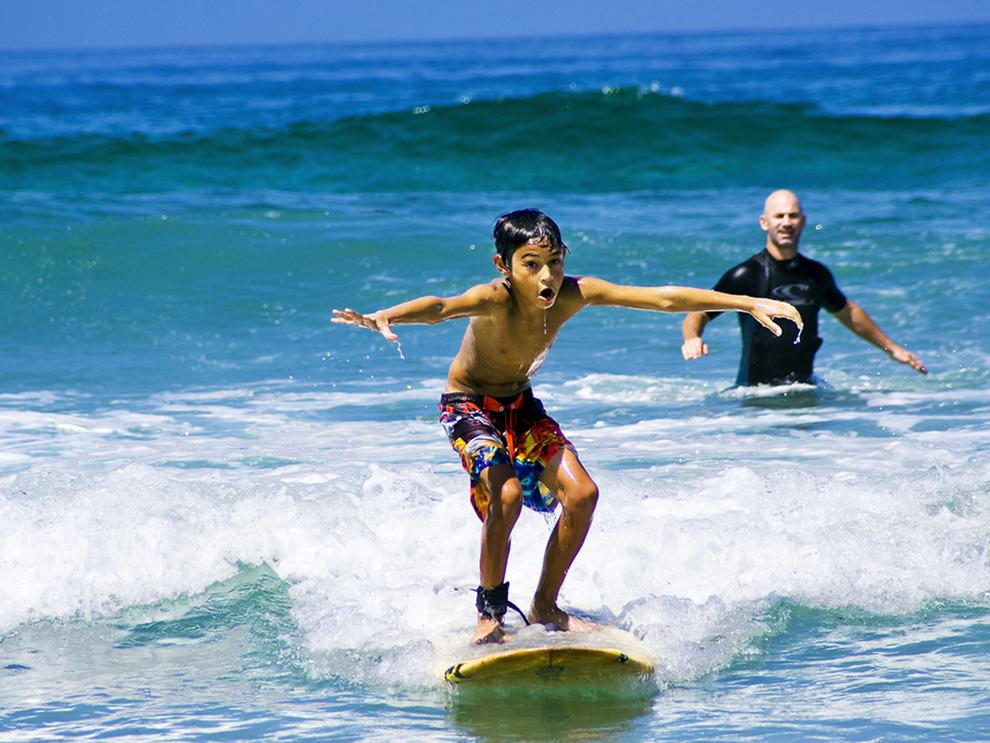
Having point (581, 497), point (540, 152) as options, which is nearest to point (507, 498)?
point (581, 497)

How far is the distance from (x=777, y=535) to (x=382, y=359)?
4.87 meters

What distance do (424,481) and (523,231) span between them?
232 centimetres

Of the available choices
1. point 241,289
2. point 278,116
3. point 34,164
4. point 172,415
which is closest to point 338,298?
point 241,289

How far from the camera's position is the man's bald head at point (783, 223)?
25.8 ft

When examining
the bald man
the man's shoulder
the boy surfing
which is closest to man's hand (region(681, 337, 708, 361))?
the bald man

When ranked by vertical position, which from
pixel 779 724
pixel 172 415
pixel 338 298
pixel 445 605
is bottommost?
pixel 779 724

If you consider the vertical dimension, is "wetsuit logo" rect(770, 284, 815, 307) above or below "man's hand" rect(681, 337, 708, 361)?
above

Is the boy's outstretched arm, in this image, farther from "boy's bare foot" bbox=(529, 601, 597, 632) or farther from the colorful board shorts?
"boy's bare foot" bbox=(529, 601, 597, 632)

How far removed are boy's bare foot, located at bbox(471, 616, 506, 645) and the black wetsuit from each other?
3.70 m

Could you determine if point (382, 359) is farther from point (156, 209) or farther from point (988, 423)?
point (156, 209)

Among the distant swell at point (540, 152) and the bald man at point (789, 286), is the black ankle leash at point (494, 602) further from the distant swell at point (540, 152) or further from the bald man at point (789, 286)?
the distant swell at point (540, 152)

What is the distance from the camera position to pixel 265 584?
5.54m

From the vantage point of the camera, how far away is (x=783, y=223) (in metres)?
7.88

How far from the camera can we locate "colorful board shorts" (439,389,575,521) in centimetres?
442
